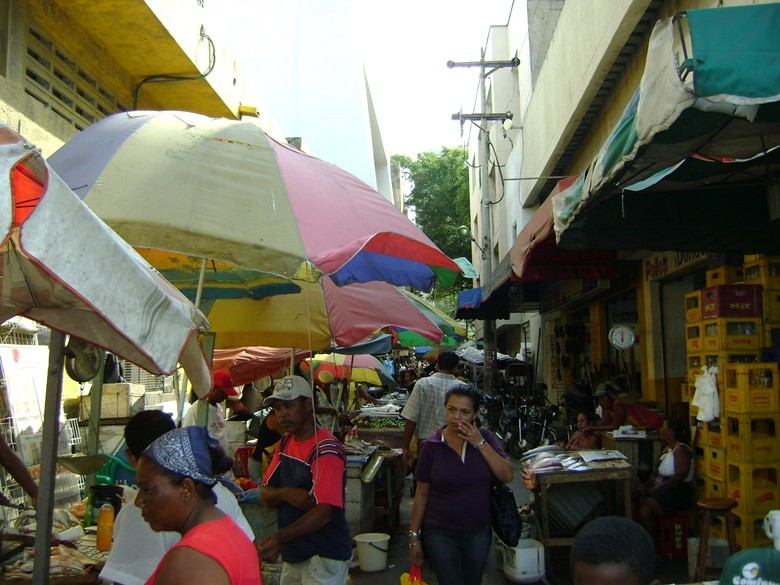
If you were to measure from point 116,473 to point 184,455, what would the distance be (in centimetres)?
350

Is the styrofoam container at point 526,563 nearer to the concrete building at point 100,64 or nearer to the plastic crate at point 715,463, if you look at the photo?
the plastic crate at point 715,463

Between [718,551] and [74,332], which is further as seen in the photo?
[718,551]

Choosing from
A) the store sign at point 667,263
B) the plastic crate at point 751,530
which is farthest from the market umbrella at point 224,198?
the store sign at point 667,263

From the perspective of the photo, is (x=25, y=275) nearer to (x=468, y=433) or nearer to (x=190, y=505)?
(x=190, y=505)

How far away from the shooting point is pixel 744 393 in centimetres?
645

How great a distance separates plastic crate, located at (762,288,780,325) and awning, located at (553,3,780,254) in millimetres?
596

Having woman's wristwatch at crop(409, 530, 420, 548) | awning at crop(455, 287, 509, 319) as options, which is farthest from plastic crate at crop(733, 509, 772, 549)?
awning at crop(455, 287, 509, 319)

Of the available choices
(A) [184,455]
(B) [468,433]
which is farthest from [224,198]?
(B) [468,433]

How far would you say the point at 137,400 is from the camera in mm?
12172

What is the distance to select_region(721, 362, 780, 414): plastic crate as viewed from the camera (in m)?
6.43

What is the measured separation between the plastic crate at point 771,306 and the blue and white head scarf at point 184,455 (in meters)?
5.75

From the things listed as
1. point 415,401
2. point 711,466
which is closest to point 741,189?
point 711,466

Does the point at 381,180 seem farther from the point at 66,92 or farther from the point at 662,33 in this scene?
the point at 662,33

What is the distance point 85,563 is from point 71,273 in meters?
2.75
